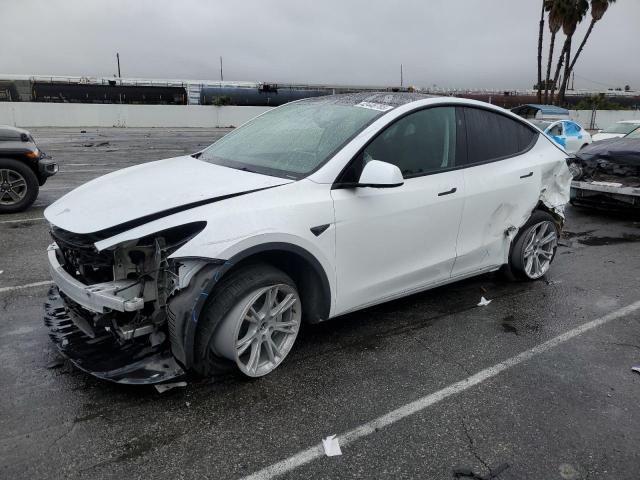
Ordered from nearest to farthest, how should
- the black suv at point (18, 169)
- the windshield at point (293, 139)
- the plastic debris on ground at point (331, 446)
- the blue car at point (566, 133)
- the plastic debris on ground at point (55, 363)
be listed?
the plastic debris on ground at point (331, 446) → the plastic debris on ground at point (55, 363) → the windshield at point (293, 139) → the black suv at point (18, 169) → the blue car at point (566, 133)

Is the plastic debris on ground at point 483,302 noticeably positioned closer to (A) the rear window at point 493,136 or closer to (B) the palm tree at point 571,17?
(A) the rear window at point 493,136

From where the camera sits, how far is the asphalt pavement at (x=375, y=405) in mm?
2537

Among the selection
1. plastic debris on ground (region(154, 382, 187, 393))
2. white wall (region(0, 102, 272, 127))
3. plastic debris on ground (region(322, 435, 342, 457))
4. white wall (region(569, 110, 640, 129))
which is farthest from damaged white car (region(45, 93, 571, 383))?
white wall (region(569, 110, 640, 129))

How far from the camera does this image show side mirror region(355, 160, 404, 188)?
320 cm

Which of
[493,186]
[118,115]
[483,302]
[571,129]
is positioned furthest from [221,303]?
[118,115]

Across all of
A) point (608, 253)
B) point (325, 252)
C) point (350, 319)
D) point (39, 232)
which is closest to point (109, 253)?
point (325, 252)

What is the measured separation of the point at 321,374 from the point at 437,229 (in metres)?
1.41

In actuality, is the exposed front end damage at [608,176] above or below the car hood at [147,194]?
below

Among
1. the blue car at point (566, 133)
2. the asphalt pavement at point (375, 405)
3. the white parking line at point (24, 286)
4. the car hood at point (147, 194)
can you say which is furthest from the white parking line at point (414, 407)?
the blue car at point (566, 133)

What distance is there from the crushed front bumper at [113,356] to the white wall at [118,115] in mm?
30966

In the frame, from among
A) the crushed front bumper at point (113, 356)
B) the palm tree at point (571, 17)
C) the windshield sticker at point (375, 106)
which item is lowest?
the crushed front bumper at point (113, 356)

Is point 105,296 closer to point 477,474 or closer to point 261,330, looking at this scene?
point 261,330

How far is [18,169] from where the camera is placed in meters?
7.50

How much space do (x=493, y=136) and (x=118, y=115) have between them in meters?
32.6
